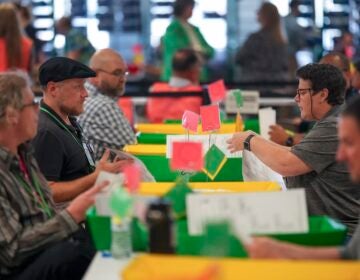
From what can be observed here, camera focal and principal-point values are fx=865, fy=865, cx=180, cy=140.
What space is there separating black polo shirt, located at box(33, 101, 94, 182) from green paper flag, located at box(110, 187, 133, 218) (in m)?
1.46

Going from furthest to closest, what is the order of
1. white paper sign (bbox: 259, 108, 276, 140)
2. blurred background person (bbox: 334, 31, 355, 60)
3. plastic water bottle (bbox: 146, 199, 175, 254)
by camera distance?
blurred background person (bbox: 334, 31, 355, 60) < white paper sign (bbox: 259, 108, 276, 140) < plastic water bottle (bbox: 146, 199, 175, 254)

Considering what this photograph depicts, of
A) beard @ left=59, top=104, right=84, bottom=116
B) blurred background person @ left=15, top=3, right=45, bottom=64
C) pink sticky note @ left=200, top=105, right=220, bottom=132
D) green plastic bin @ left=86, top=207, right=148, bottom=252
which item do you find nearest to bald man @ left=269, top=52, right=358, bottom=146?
pink sticky note @ left=200, top=105, right=220, bottom=132

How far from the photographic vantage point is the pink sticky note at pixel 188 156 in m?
3.23

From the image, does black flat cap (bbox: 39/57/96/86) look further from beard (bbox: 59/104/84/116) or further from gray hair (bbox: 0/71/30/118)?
gray hair (bbox: 0/71/30/118)

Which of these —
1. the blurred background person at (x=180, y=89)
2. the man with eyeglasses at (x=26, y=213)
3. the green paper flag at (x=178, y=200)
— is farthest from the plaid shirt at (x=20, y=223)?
the blurred background person at (x=180, y=89)

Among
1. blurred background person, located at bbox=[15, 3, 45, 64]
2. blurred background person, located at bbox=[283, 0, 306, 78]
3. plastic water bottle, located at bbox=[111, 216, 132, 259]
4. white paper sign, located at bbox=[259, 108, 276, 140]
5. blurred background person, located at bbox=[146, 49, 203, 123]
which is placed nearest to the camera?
plastic water bottle, located at bbox=[111, 216, 132, 259]

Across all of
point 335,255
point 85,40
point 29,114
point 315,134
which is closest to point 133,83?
point 85,40

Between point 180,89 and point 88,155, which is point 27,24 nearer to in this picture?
point 180,89

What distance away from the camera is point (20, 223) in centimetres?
314

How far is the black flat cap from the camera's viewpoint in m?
4.50

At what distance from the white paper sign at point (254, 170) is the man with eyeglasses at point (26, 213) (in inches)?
47.0

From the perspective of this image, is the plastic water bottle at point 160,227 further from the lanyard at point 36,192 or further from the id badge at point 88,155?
the id badge at point 88,155

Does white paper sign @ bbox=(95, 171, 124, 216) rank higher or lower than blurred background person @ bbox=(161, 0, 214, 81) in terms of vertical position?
lower

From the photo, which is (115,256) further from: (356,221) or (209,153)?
(356,221)
